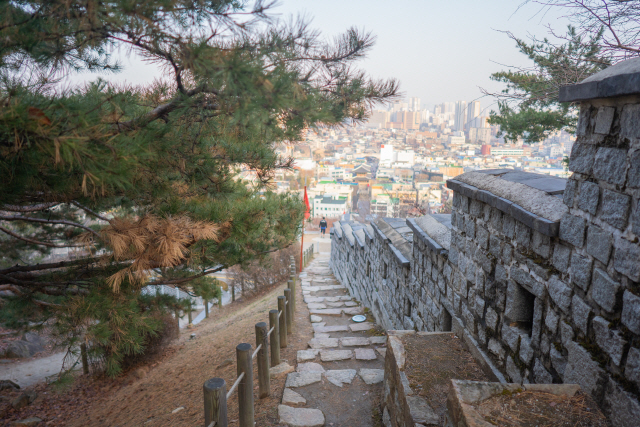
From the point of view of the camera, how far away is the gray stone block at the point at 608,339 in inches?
61.2

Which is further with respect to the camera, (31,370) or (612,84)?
(31,370)

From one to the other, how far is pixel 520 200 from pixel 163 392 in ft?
16.1

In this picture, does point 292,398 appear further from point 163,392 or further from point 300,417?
point 163,392

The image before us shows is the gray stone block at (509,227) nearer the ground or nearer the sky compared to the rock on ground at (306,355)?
nearer the sky

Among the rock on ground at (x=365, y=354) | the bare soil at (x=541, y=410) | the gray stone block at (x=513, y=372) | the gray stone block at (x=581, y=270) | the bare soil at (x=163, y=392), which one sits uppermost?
the gray stone block at (x=581, y=270)

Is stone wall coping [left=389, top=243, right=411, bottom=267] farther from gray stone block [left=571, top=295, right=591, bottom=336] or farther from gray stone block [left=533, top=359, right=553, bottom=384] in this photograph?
gray stone block [left=571, top=295, right=591, bottom=336]

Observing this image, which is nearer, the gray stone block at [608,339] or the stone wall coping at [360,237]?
the gray stone block at [608,339]

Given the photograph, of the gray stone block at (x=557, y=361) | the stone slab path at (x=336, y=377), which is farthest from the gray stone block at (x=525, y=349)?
the stone slab path at (x=336, y=377)

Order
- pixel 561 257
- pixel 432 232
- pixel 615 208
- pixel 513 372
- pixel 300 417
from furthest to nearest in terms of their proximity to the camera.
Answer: pixel 432 232 → pixel 300 417 → pixel 513 372 → pixel 561 257 → pixel 615 208

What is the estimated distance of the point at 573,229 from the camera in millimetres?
1880

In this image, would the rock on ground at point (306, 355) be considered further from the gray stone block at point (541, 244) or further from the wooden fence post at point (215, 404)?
the gray stone block at point (541, 244)

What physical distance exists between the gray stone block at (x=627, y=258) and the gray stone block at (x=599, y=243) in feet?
0.16

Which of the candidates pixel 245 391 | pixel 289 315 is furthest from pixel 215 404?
pixel 289 315

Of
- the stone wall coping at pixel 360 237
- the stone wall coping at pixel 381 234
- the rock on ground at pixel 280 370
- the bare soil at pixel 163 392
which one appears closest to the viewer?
the bare soil at pixel 163 392
